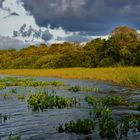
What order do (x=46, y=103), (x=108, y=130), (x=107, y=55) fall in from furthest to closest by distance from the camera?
(x=107, y=55)
(x=46, y=103)
(x=108, y=130)

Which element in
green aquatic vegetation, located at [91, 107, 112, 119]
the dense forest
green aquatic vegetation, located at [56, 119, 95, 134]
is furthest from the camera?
the dense forest

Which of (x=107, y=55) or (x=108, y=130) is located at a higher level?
(x=107, y=55)

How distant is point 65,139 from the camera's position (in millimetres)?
15836

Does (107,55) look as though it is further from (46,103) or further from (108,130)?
(108,130)

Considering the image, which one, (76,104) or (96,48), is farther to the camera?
(96,48)

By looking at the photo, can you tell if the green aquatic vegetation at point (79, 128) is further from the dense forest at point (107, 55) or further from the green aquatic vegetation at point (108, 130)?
the dense forest at point (107, 55)

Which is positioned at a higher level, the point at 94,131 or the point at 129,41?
the point at 129,41

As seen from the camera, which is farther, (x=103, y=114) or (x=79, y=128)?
(x=103, y=114)

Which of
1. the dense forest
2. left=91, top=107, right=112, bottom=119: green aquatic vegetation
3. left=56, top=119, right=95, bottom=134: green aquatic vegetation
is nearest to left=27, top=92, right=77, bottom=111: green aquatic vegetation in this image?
left=91, top=107, right=112, bottom=119: green aquatic vegetation

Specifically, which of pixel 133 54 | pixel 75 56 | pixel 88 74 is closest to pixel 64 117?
pixel 88 74

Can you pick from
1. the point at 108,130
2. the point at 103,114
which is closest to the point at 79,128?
the point at 108,130

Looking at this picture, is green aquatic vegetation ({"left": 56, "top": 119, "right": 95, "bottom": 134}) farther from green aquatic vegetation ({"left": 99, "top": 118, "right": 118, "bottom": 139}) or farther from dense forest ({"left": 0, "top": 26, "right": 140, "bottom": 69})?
dense forest ({"left": 0, "top": 26, "right": 140, "bottom": 69})

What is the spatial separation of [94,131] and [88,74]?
43357 mm

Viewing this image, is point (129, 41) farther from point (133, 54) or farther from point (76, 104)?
point (76, 104)
